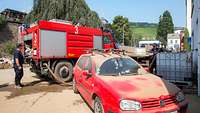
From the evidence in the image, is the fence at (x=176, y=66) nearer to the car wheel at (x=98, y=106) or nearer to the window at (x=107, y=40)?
the window at (x=107, y=40)

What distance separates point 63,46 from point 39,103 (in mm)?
4775

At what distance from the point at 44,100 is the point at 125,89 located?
409cm

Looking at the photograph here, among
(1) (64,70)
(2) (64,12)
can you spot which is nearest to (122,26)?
(2) (64,12)

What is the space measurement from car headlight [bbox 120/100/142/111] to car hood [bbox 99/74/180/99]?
10 centimetres

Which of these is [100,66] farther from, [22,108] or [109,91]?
[22,108]

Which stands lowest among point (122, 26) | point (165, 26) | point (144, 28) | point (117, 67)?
point (117, 67)

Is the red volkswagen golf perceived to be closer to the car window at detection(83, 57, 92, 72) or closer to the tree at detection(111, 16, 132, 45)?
the car window at detection(83, 57, 92, 72)

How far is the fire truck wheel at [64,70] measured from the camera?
12633mm

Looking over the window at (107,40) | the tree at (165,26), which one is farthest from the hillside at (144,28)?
the window at (107,40)

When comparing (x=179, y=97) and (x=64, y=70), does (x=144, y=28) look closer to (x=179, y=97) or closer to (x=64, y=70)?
(x=64, y=70)

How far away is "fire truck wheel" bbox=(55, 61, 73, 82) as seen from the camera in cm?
1263

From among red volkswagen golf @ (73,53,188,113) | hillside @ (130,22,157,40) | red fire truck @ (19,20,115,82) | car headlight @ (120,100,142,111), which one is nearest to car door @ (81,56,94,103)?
red volkswagen golf @ (73,53,188,113)

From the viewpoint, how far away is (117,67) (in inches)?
277

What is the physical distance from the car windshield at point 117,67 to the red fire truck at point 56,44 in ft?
18.4
